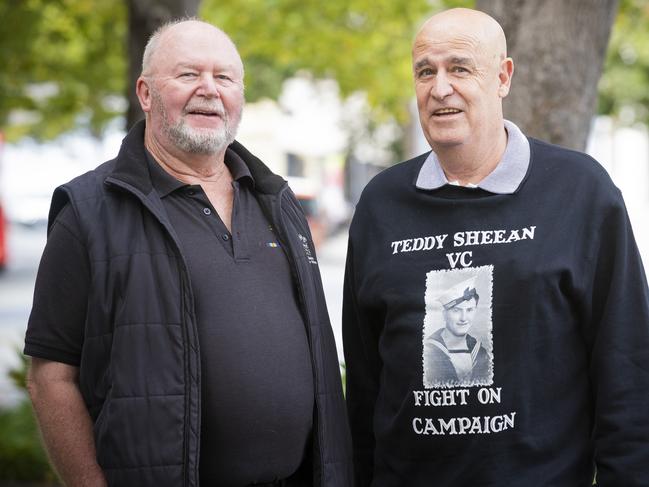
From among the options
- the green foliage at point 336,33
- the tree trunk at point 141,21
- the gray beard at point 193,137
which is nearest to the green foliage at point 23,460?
the tree trunk at point 141,21

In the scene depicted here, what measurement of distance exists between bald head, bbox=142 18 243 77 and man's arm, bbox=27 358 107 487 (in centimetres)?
104

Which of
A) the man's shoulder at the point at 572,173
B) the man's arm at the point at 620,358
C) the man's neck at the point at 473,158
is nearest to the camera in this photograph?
the man's arm at the point at 620,358

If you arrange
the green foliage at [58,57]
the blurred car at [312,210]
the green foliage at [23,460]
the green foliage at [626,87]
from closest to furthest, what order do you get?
the green foliage at [23,460] < the green foliage at [58,57] < the green foliage at [626,87] < the blurred car at [312,210]

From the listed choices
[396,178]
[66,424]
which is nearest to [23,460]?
[66,424]

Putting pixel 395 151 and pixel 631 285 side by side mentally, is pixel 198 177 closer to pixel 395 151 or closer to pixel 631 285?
pixel 631 285

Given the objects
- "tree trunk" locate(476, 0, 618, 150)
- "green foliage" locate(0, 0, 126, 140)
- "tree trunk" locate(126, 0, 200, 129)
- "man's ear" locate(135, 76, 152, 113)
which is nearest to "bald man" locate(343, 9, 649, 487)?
"man's ear" locate(135, 76, 152, 113)

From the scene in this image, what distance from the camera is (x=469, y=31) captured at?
303cm

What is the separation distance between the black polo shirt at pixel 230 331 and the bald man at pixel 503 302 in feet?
0.98

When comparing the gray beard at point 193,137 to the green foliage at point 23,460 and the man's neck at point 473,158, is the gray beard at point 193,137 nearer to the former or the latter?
the man's neck at point 473,158

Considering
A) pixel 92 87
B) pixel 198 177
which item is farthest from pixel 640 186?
pixel 198 177

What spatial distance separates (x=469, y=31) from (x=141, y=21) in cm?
489

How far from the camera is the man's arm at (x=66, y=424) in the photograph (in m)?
2.98

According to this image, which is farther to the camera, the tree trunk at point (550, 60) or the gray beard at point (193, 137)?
the tree trunk at point (550, 60)

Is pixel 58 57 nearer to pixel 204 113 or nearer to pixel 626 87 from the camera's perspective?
pixel 204 113
